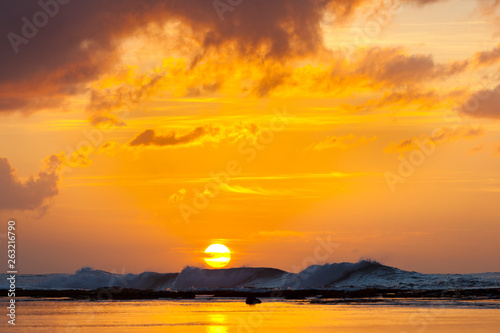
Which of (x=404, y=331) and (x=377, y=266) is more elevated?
(x=377, y=266)

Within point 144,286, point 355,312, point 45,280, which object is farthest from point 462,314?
point 45,280

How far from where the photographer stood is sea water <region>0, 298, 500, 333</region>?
4588 cm

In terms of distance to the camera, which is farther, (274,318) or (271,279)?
(271,279)

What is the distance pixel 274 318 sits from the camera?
53125 mm

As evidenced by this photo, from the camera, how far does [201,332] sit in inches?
1748

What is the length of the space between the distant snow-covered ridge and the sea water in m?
41.6

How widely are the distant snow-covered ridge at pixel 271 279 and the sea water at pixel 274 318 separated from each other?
136ft

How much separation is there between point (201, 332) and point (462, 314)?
2202cm

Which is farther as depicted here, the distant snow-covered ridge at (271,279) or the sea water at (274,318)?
the distant snow-covered ridge at (271,279)

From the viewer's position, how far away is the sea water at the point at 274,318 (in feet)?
151

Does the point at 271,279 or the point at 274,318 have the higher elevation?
the point at 271,279

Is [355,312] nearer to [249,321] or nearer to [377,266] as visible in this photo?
[249,321]

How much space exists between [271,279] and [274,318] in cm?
8294

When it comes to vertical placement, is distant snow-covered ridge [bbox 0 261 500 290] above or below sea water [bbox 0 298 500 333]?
above
